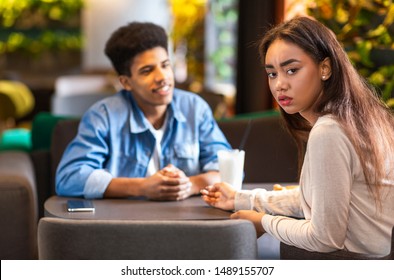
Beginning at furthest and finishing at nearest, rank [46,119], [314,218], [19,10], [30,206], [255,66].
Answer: [19,10] → [255,66] → [46,119] → [30,206] → [314,218]

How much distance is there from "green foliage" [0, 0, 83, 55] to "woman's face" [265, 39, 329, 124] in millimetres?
10333

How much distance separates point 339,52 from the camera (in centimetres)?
210

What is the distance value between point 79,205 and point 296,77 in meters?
0.82

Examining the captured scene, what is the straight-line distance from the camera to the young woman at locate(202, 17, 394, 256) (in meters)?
1.94

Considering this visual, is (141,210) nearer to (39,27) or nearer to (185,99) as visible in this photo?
(185,99)

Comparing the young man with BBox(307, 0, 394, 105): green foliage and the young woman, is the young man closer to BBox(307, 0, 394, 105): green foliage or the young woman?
the young woman

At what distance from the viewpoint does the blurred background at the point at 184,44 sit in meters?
4.02

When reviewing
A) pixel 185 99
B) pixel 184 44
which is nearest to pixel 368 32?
pixel 185 99

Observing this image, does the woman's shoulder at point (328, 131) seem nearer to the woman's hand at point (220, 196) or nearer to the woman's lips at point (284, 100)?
the woman's lips at point (284, 100)

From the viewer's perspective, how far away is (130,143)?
9.95 ft

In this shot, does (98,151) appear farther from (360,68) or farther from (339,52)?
(360,68)

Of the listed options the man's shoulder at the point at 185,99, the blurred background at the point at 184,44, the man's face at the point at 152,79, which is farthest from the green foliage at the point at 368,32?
the man's face at the point at 152,79
